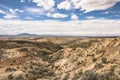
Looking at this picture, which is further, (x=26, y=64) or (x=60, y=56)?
(x=60, y=56)

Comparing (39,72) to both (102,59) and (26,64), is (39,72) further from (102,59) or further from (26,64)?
(102,59)

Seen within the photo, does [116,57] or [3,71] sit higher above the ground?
[116,57]

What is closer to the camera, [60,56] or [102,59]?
[102,59]

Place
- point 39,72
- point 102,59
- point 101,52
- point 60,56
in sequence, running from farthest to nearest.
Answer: point 60,56
point 101,52
point 39,72
point 102,59

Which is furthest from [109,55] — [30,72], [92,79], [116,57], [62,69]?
[30,72]

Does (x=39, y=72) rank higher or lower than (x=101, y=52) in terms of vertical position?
lower

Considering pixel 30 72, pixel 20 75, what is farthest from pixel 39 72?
pixel 20 75

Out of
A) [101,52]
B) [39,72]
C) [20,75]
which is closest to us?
[20,75]

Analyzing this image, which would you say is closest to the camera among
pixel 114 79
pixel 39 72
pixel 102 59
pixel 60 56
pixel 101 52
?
pixel 114 79

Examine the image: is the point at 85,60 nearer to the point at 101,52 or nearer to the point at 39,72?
the point at 101,52
